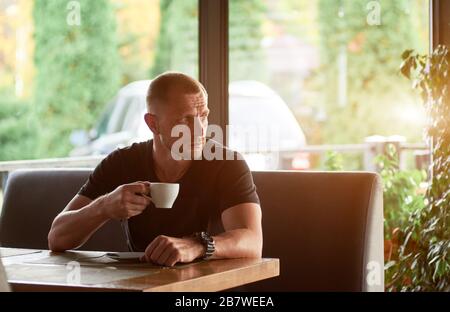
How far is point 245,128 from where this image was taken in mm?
4305

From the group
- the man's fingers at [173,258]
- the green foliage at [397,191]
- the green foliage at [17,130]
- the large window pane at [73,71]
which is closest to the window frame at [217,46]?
the large window pane at [73,71]

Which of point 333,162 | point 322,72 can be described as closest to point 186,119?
point 333,162

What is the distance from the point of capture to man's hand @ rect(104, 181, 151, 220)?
2514mm

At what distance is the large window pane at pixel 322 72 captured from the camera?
172 inches

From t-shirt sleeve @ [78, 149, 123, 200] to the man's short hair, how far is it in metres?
0.25

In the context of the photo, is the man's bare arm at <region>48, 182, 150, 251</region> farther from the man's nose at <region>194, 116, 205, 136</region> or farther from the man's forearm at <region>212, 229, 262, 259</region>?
the man's nose at <region>194, 116, 205, 136</region>

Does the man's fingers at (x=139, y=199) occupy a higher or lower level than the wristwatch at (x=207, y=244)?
higher

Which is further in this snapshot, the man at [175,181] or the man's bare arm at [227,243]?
the man at [175,181]

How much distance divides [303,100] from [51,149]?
4.77 feet

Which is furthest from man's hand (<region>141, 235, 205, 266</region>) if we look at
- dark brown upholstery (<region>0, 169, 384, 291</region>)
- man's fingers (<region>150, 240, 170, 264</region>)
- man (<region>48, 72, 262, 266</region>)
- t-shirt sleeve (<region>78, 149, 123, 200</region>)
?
dark brown upholstery (<region>0, 169, 384, 291</region>)

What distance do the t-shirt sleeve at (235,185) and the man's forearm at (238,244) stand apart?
17 centimetres

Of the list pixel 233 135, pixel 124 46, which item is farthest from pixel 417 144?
pixel 124 46

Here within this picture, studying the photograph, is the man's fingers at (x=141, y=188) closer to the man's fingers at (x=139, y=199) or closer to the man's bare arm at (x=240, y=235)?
the man's fingers at (x=139, y=199)

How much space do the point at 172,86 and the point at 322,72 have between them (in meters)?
2.00
